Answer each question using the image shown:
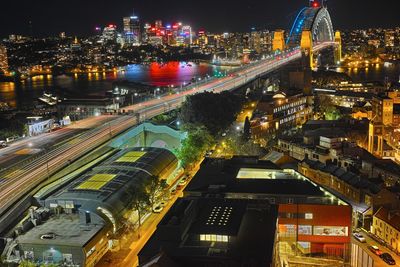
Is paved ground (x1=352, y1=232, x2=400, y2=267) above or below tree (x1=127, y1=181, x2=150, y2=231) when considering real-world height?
below

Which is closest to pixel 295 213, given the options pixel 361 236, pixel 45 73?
pixel 361 236

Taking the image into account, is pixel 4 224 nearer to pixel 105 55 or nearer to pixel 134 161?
pixel 134 161

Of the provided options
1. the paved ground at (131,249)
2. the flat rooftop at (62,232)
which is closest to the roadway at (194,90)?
the paved ground at (131,249)

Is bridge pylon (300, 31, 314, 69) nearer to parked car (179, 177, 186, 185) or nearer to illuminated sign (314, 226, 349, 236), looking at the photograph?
parked car (179, 177, 186, 185)

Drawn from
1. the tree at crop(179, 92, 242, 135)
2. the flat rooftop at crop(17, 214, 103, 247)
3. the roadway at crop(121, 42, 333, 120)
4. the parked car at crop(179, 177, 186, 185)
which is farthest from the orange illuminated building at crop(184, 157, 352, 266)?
the roadway at crop(121, 42, 333, 120)

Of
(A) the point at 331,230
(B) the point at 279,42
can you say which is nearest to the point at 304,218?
(A) the point at 331,230

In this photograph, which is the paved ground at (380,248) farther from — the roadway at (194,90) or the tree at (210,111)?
the roadway at (194,90)
